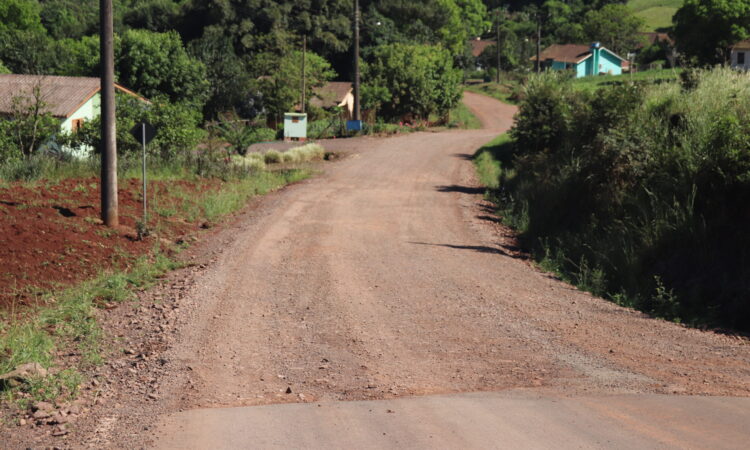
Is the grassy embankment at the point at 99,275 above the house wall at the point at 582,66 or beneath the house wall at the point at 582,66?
beneath

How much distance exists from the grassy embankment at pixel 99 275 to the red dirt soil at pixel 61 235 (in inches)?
5.1

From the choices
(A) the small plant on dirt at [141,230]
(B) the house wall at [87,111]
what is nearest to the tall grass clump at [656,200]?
(A) the small plant on dirt at [141,230]

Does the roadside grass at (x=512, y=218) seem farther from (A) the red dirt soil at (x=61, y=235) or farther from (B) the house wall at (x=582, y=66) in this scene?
(B) the house wall at (x=582, y=66)

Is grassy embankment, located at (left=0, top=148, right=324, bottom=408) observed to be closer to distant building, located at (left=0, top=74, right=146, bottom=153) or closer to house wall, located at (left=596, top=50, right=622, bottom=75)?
distant building, located at (left=0, top=74, right=146, bottom=153)

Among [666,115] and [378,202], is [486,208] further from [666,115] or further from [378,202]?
[666,115]

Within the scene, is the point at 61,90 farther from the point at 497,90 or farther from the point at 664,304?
the point at 497,90

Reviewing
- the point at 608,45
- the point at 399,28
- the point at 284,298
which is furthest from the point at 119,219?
the point at 608,45

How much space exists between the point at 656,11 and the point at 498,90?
81163 mm

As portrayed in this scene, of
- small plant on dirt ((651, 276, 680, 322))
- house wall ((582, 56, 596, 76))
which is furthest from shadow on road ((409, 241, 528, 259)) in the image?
house wall ((582, 56, 596, 76))

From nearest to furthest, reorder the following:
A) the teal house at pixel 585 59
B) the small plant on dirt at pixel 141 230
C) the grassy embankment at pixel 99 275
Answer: the grassy embankment at pixel 99 275
the small plant on dirt at pixel 141 230
the teal house at pixel 585 59

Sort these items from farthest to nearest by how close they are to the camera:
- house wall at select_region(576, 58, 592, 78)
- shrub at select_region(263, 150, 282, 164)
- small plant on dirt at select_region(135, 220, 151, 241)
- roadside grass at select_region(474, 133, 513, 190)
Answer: house wall at select_region(576, 58, 592, 78)
shrub at select_region(263, 150, 282, 164)
roadside grass at select_region(474, 133, 513, 190)
small plant on dirt at select_region(135, 220, 151, 241)

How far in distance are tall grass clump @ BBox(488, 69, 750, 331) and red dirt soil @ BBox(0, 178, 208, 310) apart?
28.2ft

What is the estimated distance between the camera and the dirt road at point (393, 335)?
26.9ft

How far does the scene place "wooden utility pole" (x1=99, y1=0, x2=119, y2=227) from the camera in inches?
655
